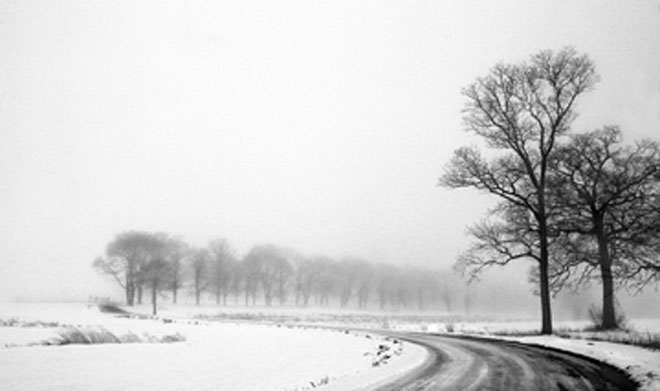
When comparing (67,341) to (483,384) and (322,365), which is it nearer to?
(322,365)

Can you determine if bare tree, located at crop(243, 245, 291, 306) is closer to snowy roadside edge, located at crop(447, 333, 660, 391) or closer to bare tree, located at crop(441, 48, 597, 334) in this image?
bare tree, located at crop(441, 48, 597, 334)

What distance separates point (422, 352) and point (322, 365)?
11.8 feet

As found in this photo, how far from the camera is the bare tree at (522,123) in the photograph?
20922mm

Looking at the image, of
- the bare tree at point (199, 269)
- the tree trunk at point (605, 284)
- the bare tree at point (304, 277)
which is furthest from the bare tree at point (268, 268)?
the tree trunk at point (605, 284)

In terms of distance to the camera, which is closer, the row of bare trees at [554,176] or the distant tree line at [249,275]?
the row of bare trees at [554,176]

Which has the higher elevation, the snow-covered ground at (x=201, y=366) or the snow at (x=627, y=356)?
the snow at (x=627, y=356)

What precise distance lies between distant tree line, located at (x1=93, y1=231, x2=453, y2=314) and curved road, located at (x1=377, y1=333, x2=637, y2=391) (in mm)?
56747

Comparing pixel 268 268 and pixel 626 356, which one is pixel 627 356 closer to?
pixel 626 356

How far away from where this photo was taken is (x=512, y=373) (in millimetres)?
9781

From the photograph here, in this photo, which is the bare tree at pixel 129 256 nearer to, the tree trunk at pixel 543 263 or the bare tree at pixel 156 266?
the bare tree at pixel 156 266

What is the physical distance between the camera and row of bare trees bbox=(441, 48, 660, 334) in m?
21.0

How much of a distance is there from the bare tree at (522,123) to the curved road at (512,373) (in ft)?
31.4

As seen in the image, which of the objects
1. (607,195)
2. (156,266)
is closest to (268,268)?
(156,266)

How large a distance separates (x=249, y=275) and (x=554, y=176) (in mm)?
78094
